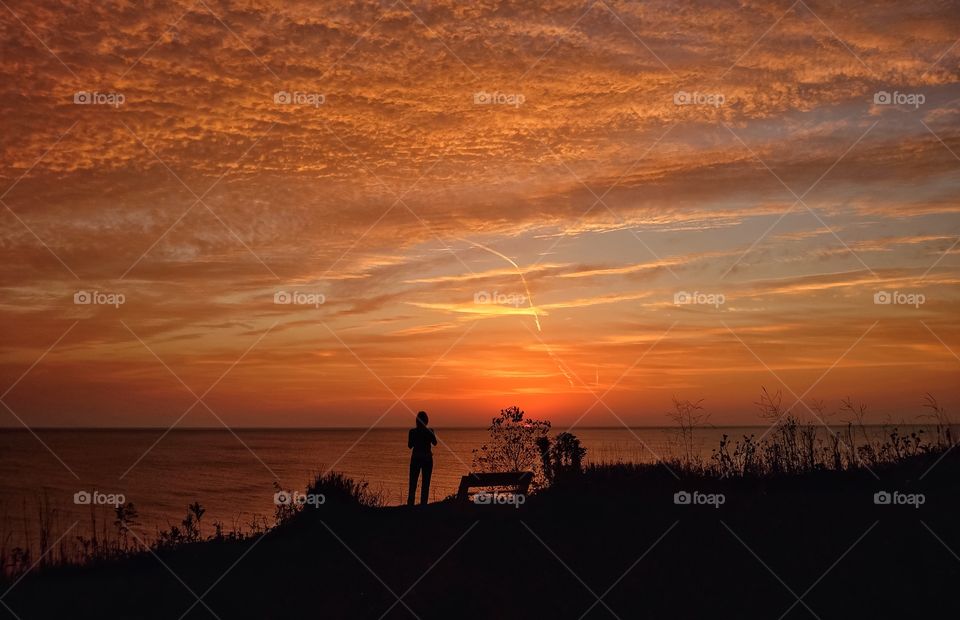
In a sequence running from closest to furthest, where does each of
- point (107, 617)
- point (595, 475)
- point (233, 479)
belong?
point (107, 617), point (595, 475), point (233, 479)

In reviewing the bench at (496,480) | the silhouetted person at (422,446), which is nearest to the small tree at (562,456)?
the bench at (496,480)

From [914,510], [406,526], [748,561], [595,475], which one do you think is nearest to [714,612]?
[748,561]

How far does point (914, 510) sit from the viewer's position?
11.7 metres

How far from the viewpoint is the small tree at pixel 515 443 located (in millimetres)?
20031

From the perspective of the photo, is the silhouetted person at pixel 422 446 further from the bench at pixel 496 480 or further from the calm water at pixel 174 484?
the calm water at pixel 174 484

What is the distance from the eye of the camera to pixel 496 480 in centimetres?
1709

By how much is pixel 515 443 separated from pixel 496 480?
10.3 ft

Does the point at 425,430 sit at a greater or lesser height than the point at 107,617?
greater

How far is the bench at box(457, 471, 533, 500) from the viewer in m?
16.9

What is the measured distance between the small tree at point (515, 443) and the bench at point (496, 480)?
257 cm

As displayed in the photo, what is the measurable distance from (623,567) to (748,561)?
1596mm

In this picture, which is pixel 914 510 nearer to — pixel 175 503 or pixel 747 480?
pixel 747 480

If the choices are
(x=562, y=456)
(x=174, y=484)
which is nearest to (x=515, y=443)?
(x=562, y=456)

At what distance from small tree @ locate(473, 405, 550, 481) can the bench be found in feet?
8.45
